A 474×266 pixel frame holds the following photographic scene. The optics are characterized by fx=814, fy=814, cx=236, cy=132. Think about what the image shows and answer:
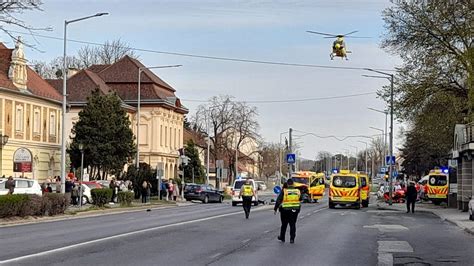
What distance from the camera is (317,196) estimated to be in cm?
6053

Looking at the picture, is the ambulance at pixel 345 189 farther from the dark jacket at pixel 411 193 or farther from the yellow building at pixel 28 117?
the yellow building at pixel 28 117

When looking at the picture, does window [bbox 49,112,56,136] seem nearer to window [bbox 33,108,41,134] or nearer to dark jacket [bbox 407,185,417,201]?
window [bbox 33,108,41,134]

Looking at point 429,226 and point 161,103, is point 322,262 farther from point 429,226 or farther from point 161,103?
point 161,103

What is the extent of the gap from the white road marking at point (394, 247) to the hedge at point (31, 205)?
47.4 feet

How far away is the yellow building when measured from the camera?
56.4 m

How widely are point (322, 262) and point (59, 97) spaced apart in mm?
53191

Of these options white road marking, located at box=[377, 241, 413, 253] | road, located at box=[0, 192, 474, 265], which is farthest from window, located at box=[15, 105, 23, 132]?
white road marking, located at box=[377, 241, 413, 253]

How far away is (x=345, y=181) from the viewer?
160 ft

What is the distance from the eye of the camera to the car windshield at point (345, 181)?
48531 mm

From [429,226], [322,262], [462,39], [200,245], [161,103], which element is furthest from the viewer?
[161,103]

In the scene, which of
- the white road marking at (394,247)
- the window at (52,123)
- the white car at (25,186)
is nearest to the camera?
the white road marking at (394,247)

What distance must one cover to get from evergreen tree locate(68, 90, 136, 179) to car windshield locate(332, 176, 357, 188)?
2147 cm

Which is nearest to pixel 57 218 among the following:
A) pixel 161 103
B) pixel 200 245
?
pixel 200 245

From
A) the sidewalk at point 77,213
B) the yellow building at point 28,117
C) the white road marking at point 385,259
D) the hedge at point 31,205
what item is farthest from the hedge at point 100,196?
the white road marking at point 385,259
